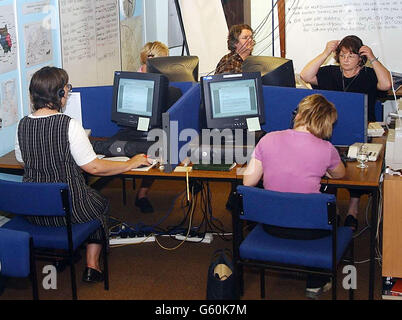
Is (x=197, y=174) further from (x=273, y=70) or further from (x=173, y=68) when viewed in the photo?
(x=173, y=68)

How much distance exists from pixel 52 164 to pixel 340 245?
1463 millimetres

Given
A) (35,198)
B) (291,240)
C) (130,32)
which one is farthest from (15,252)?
(130,32)

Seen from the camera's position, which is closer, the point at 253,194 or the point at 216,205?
the point at 253,194

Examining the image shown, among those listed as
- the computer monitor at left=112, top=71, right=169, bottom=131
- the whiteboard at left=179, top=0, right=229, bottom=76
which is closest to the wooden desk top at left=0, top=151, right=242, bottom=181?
the computer monitor at left=112, top=71, right=169, bottom=131

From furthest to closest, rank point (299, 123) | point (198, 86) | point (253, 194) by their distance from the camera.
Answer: point (198, 86) < point (299, 123) < point (253, 194)

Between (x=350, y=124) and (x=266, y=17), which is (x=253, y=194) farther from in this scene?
(x=266, y=17)

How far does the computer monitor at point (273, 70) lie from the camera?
4.00 meters

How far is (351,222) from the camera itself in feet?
14.0

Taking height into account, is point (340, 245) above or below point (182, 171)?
below

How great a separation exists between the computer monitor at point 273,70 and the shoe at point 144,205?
4.30 ft

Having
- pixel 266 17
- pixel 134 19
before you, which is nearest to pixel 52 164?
pixel 134 19

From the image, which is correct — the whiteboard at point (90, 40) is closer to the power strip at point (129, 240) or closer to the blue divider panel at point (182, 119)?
the blue divider panel at point (182, 119)

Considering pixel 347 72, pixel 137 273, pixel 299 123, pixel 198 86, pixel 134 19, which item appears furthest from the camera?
pixel 134 19

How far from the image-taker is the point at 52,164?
325 cm
